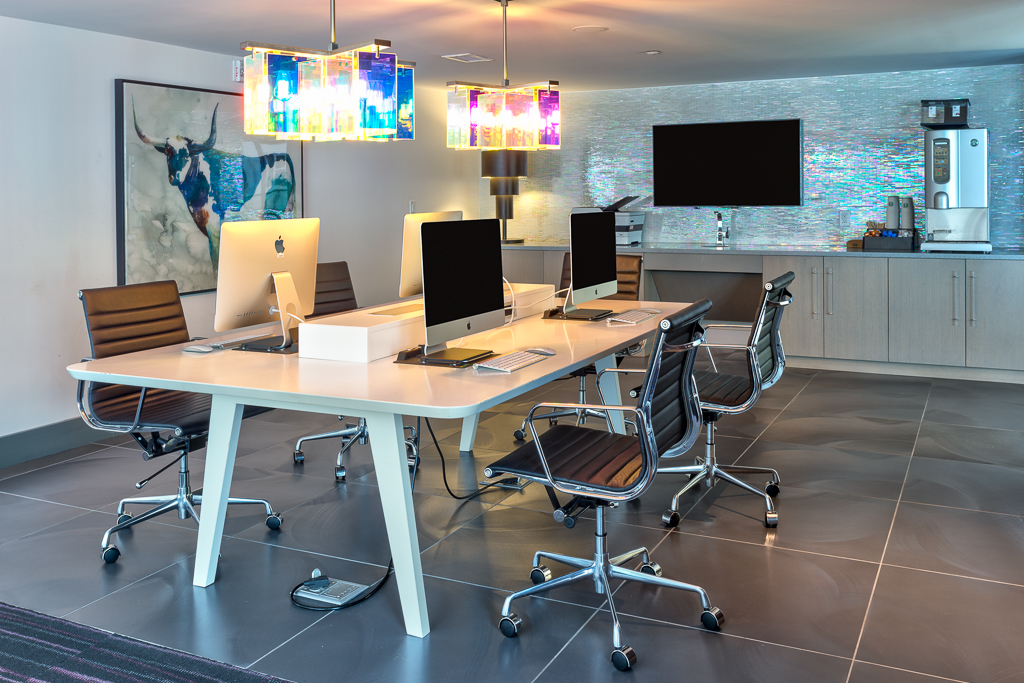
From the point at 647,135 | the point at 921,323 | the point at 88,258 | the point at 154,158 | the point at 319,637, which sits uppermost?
the point at 647,135

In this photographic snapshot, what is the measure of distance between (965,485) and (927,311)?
2594 millimetres

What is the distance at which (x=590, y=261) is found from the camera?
176 inches

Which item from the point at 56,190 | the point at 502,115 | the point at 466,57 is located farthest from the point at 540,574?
the point at 466,57

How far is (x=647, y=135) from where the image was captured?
25.3 feet

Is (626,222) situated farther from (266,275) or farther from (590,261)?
(266,275)

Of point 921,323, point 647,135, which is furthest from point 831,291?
point 647,135

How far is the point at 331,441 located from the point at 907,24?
3942mm

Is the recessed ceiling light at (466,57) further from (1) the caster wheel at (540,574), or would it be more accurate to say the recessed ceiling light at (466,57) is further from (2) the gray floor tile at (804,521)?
(1) the caster wheel at (540,574)

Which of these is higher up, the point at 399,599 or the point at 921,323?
the point at 921,323

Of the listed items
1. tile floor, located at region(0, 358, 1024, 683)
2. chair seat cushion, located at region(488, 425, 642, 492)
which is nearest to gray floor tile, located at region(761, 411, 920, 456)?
tile floor, located at region(0, 358, 1024, 683)

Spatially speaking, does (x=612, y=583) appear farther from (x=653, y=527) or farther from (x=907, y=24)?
(x=907, y=24)

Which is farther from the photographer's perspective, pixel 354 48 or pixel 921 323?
pixel 921 323

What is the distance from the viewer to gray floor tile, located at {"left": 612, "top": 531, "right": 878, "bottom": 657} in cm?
268

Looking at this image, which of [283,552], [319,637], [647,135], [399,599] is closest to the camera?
[319,637]
